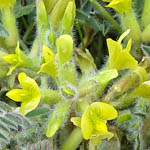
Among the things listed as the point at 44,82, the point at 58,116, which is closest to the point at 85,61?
the point at 44,82

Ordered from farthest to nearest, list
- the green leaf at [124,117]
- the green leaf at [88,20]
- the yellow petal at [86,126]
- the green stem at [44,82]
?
the green leaf at [88,20] → the green stem at [44,82] → the green leaf at [124,117] → the yellow petal at [86,126]

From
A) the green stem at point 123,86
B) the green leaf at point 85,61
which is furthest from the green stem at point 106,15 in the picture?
the green stem at point 123,86

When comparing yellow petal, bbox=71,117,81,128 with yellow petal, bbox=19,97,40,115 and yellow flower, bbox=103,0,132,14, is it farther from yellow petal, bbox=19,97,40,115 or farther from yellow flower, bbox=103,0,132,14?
yellow flower, bbox=103,0,132,14

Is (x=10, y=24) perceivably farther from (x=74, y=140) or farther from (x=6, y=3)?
(x=74, y=140)

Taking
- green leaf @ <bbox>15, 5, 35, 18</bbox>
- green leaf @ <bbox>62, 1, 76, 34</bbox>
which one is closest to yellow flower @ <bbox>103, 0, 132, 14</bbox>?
green leaf @ <bbox>62, 1, 76, 34</bbox>

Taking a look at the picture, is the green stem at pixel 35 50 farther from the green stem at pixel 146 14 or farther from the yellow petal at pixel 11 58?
the green stem at pixel 146 14

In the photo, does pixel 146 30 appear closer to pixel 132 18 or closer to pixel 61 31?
pixel 132 18

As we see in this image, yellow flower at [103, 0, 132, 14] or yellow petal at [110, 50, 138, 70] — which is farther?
yellow flower at [103, 0, 132, 14]
